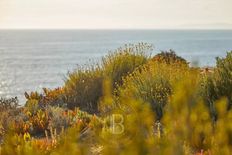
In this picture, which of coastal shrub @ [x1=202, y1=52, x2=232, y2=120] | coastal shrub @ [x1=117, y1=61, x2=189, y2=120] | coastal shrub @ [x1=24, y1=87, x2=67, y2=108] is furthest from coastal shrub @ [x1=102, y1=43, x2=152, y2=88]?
coastal shrub @ [x1=202, y1=52, x2=232, y2=120]

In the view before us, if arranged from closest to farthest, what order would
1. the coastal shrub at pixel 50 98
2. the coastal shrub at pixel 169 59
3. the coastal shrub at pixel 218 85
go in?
the coastal shrub at pixel 218 85
the coastal shrub at pixel 50 98
the coastal shrub at pixel 169 59

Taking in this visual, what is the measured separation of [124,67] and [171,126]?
12.4m

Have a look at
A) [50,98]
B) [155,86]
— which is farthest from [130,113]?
[50,98]

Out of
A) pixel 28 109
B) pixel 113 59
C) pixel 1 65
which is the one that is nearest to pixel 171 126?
pixel 28 109

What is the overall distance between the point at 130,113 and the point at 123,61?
9354 mm

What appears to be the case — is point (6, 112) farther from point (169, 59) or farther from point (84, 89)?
point (169, 59)

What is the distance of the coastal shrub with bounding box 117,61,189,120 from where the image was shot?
11609mm

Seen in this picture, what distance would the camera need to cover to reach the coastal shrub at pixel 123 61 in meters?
16.1

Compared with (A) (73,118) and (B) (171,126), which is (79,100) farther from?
(B) (171,126)

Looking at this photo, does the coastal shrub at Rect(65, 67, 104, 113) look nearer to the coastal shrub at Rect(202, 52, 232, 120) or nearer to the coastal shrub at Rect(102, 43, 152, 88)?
the coastal shrub at Rect(102, 43, 152, 88)

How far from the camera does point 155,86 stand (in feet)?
40.8

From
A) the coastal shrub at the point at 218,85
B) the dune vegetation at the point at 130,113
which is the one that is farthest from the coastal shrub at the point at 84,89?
the coastal shrub at the point at 218,85

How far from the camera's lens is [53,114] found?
1162 cm

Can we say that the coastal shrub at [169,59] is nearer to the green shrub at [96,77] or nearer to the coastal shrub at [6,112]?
the green shrub at [96,77]
